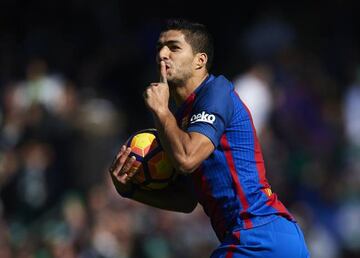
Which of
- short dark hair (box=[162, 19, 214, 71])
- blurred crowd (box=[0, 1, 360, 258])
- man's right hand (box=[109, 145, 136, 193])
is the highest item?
short dark hair (box=[162, 19, 214, 71])

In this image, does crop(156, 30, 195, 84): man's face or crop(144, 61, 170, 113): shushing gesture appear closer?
crop(144, 61, 170, 113): shushing gesture

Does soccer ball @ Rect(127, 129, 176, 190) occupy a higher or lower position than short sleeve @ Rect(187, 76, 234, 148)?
lower

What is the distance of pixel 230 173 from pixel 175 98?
62 cm

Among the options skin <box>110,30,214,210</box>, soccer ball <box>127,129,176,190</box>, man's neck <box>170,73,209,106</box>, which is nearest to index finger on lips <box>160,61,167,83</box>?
skin <box>110,30,214,210</box>

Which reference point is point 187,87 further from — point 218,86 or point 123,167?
point 123,167

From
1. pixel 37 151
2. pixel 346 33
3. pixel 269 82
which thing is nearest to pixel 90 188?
pixel 37 151

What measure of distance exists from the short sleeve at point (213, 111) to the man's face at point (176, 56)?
0.53 feet

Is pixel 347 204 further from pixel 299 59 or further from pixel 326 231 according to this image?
pixel 299 59

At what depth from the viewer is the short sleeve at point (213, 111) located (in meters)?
5.88

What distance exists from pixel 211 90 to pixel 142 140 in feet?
2.19

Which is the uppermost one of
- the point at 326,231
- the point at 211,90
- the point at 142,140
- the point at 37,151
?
the point at 211,90

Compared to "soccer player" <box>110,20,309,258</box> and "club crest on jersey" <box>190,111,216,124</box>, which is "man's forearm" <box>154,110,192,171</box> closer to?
"soccer player" <box>110,20,309,258</box>

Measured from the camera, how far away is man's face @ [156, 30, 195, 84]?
20.3 ft

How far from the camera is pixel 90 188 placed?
468 inches
